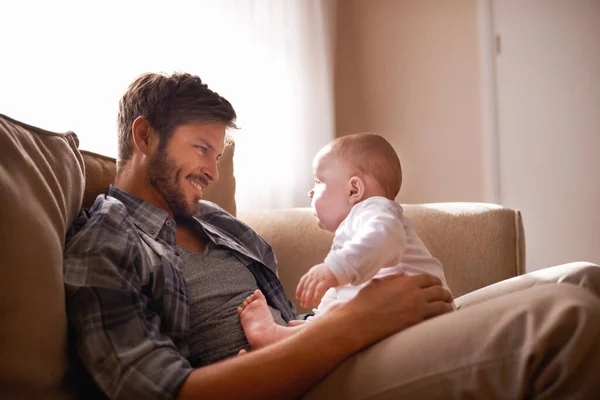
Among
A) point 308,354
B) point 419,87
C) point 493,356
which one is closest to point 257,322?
point 308,354

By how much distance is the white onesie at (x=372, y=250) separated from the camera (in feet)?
3.24

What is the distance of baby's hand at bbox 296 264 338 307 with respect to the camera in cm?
95

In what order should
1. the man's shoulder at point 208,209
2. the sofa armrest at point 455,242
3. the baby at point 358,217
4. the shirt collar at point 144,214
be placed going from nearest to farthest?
1. the baby at point 358,217
2. the shirt collar at point 144,214
3. the man's shoulder at point 208,209
4. the sofa armrest at point 455,242

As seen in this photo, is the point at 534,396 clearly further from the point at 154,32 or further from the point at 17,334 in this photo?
the point at 154,32

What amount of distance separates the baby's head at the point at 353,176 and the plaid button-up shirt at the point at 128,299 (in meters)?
0.33

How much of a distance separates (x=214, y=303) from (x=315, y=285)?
1.22 feet

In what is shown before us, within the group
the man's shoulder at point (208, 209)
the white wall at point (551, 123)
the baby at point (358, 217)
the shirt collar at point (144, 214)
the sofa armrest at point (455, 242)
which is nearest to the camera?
the baby at point (358, 217)

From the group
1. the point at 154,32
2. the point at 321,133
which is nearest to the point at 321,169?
the point at 154,32

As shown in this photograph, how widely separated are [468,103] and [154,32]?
1.52 metres

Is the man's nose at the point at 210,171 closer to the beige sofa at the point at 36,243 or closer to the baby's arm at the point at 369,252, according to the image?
the beige sofa at the point at 36,243

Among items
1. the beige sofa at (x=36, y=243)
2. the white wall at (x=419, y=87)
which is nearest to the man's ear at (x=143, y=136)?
the beige sofa at (x=36, y=243)

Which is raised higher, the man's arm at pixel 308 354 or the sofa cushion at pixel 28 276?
the sofa cushion at pixel 28 276

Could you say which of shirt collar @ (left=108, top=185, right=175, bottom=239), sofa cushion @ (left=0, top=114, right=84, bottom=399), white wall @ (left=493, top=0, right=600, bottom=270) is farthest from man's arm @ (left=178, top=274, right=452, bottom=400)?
white wall @ (left=493, top=0, right=600, bottom=270)

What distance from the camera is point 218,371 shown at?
0.97 meters
